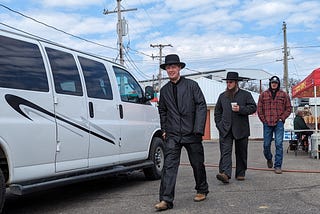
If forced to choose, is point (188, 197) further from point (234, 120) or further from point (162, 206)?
point (234, 120)

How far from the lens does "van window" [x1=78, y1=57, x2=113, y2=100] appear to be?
6.52 meters

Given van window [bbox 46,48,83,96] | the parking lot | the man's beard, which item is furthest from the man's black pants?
the man's beard

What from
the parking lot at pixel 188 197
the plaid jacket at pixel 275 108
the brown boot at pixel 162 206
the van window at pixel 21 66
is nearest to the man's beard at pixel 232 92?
the plaid jacket at pixel 275 108

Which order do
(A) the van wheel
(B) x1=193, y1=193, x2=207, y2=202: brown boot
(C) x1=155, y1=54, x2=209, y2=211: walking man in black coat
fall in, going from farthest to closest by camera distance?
(A) the van wheel, (B) x1=193, y1=193, x2=207, y2=202: brown boot, (C) x1=155, y1=54, x2=209, y2=211: walking man in black coat

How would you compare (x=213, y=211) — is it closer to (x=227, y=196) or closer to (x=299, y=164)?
(x=227, y=196)

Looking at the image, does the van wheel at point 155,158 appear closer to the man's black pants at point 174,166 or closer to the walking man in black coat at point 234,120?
the walking man in black coat at point 234,120

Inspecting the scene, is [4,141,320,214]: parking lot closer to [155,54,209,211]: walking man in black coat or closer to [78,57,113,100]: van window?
[155,54,209,211]: walking man in black coat

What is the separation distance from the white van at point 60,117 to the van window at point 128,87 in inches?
0.9

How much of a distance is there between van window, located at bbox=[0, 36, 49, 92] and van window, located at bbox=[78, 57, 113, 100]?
99cm

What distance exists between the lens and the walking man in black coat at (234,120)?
7941 millimetres

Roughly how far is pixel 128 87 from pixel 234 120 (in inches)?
78.9

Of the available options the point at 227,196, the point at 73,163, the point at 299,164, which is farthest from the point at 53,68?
the point at 299,164

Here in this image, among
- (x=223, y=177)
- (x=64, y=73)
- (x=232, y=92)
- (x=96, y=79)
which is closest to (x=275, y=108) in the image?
(x=232, y=92)

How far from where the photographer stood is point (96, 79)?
680cm
